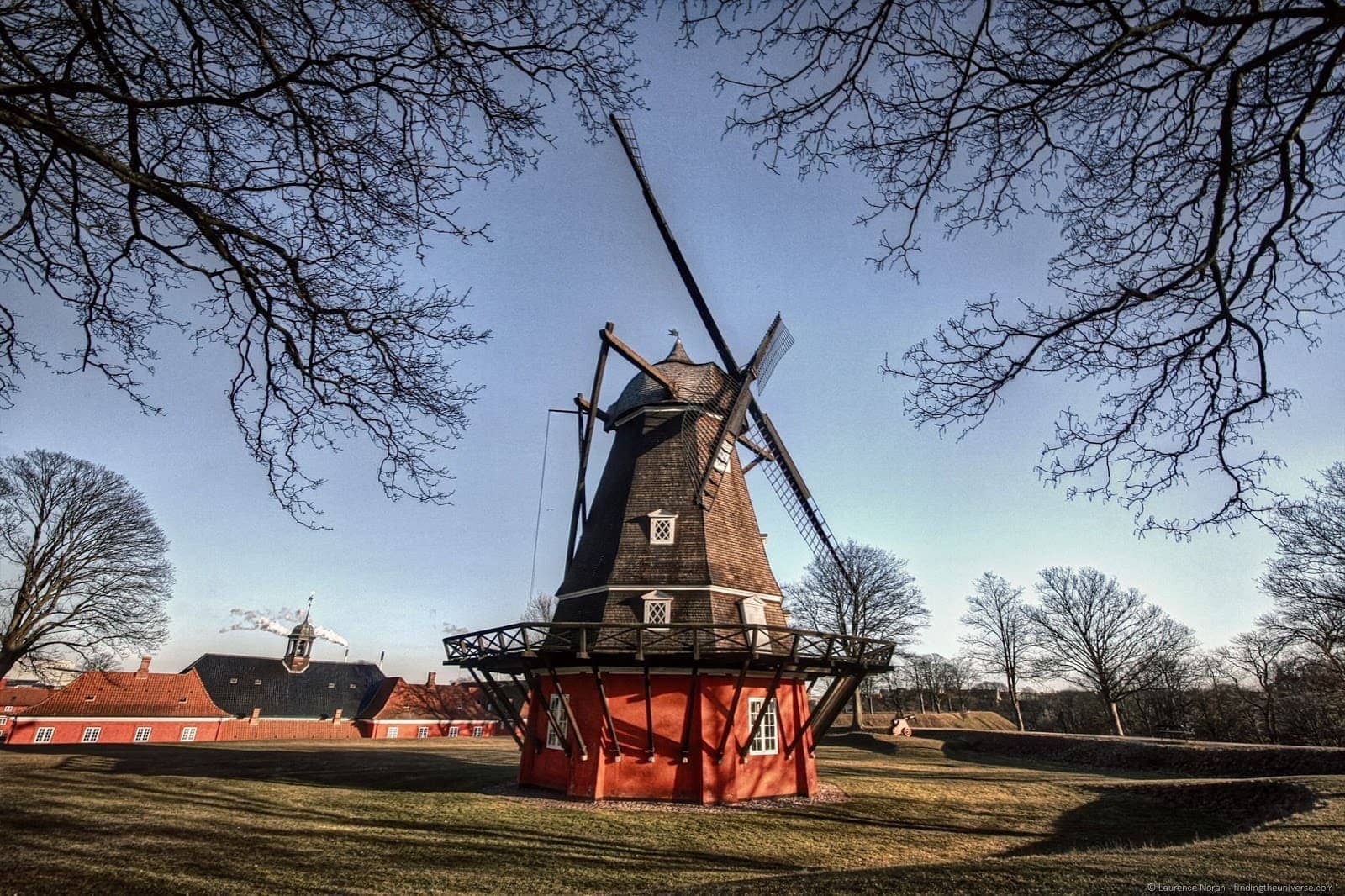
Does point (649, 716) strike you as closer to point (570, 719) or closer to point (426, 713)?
point (570, 719)

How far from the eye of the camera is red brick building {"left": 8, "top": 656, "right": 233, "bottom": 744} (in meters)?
35.6

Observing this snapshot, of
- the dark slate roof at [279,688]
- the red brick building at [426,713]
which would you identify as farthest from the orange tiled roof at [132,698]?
the red brick building at [426,713]

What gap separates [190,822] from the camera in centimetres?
1051

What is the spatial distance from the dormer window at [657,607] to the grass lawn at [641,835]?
350 centimetres

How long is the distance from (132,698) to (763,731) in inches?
1711

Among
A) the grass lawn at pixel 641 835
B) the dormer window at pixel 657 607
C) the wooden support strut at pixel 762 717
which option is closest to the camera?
the grass lawn at pixel 641 835

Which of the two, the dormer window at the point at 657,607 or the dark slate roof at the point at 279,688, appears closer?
the dormer window at the point at 657,607

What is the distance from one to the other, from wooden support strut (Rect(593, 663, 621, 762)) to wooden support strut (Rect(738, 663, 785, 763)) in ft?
8.22

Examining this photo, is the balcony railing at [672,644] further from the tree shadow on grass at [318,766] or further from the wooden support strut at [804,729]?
the tree shadow on grass at [318,766]

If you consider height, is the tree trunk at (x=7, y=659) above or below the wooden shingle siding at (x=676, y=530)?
below

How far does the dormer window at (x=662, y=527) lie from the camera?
47.8ft

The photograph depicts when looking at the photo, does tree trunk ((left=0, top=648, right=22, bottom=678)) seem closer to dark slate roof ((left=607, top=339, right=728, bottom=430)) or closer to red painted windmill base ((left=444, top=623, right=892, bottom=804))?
red painted windmill base ((left=444, top=623, right=892, bottom=804))

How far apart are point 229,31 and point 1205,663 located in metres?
58.0

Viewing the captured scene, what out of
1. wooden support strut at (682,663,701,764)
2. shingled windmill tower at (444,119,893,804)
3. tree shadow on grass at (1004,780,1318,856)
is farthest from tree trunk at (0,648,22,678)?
tree shadow on grass at (1004,780,1318,856)
